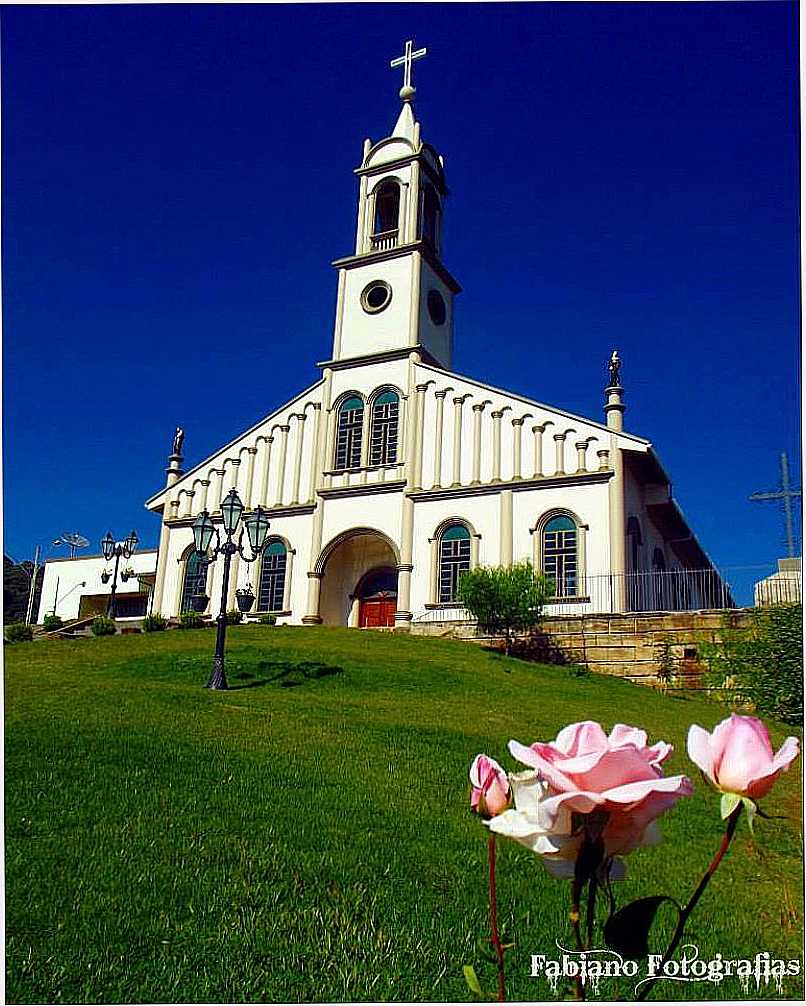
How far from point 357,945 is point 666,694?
1110 cm

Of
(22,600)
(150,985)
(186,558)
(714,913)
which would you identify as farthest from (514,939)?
(22,600)

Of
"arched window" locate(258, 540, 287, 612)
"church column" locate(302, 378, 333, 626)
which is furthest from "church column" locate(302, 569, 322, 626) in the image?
"arched window" locate(258, 540, 287, 612)

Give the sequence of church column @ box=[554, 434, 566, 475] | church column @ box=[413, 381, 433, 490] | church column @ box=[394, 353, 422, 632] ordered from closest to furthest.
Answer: church column @ box=[554, 434, 566, 475]
church column @ box=[394, 353, 422, 632]
church column @ box=[413, 381, 433, 490]

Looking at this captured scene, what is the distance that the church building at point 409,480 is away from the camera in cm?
1777

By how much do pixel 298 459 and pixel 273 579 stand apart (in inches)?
125

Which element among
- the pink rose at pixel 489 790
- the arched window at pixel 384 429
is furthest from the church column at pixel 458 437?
the pink rose at pixel 489 790

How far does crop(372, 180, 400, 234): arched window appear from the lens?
74.8 ft

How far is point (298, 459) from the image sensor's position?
21484mm

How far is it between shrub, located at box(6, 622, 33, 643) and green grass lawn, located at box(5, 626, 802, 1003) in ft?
31.2

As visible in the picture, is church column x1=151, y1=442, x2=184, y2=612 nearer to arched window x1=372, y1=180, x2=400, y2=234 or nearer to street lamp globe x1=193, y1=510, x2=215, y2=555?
arched window x1=372, y1=180, x2=400, y2=234

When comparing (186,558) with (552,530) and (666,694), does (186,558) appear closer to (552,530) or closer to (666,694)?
(552,530)

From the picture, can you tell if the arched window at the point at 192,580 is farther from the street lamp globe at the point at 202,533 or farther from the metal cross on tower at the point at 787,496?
the metal cross on tower at the point at 787,496

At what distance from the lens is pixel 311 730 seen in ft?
25.5

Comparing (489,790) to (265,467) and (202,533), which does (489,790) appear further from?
(265,467)
